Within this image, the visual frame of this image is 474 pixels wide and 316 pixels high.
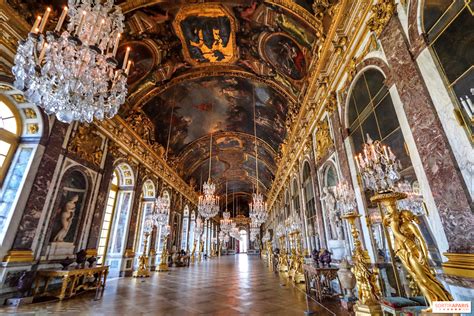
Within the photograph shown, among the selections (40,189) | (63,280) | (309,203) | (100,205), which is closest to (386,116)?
(309,203)

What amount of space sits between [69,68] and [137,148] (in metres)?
8.06

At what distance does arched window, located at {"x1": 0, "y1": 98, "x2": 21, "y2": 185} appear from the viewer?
5199 millimetres

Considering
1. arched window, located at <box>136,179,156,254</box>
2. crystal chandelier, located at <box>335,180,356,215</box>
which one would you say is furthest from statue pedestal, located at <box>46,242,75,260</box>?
crystal chandelier, located at <box>335,180,356,215</box>

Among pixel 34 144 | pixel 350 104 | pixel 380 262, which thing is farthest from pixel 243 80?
pixel 380 262

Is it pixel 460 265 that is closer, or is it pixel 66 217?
pixel 460 265

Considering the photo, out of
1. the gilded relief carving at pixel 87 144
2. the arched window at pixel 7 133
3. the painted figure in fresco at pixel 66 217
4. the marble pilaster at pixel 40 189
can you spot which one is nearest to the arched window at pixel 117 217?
the gilded relief carving at pixel 87 144

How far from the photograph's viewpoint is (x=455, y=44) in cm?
233

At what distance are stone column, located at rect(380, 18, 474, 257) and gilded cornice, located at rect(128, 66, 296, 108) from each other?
22.0 feet

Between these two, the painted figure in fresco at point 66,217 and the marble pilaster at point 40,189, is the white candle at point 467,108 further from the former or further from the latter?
the painted figure in fresco at point 66,217

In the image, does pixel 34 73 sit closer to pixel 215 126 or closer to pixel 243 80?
pixel 243 80

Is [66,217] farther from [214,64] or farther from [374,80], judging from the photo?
[374,80]

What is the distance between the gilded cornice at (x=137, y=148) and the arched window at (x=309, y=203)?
8.35 m

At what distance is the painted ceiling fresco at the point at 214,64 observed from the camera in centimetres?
683

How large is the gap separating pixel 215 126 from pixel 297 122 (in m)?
7.51
